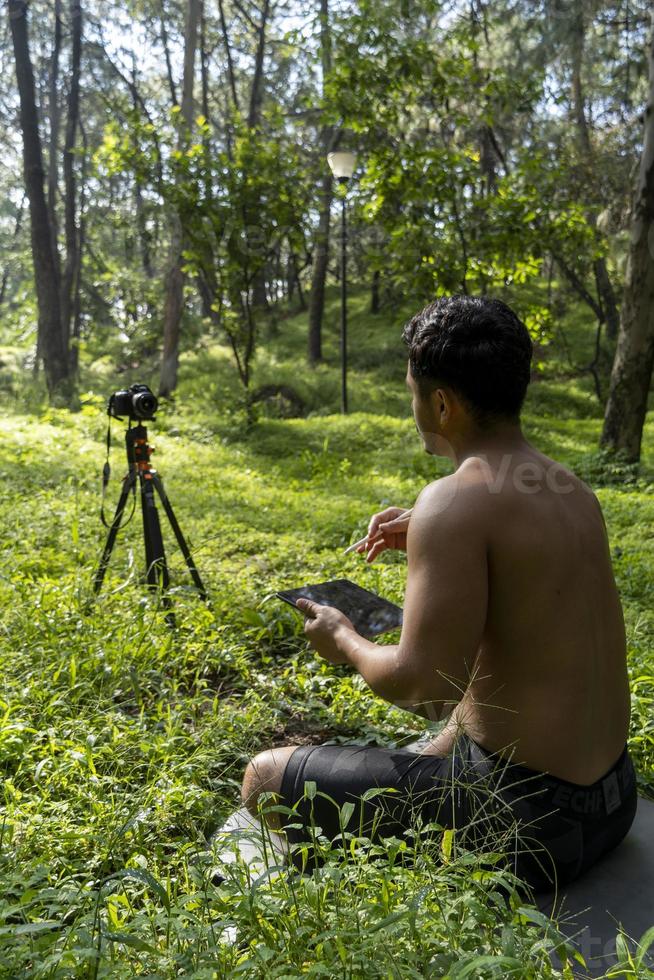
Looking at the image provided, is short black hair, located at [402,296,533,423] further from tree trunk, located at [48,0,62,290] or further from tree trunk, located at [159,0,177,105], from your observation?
tree trunk, located at [159,0,177,105]

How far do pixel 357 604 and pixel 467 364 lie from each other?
1029mm

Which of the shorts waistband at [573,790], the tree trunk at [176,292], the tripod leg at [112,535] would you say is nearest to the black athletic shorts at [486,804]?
the shorts waistband at [573,790]

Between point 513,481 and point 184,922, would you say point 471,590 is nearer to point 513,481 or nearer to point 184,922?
point 513,481

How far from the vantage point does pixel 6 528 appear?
5.39m

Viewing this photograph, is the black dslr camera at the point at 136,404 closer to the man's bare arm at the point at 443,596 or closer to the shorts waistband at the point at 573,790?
the man's bare arm at the point at 443,596

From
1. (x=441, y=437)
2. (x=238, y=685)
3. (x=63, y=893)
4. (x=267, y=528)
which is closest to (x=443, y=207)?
(x=267, y=528)

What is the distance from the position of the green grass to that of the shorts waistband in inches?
8.6

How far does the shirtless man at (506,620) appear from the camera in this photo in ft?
5.59

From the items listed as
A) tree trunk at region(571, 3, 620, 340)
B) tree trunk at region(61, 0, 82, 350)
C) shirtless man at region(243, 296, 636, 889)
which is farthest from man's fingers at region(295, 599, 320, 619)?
tree trunk at region(61, 0, 82, 350)

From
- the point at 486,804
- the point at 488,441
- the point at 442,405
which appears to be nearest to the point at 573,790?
the point at 486,804

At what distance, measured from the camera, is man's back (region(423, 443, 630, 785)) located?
1.71m

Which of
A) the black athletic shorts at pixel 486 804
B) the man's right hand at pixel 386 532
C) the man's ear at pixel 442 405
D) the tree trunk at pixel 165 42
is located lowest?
the black athletic shorts at pixel 486 804

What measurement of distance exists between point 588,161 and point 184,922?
14.9 m

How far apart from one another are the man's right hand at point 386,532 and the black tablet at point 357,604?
15 cm
